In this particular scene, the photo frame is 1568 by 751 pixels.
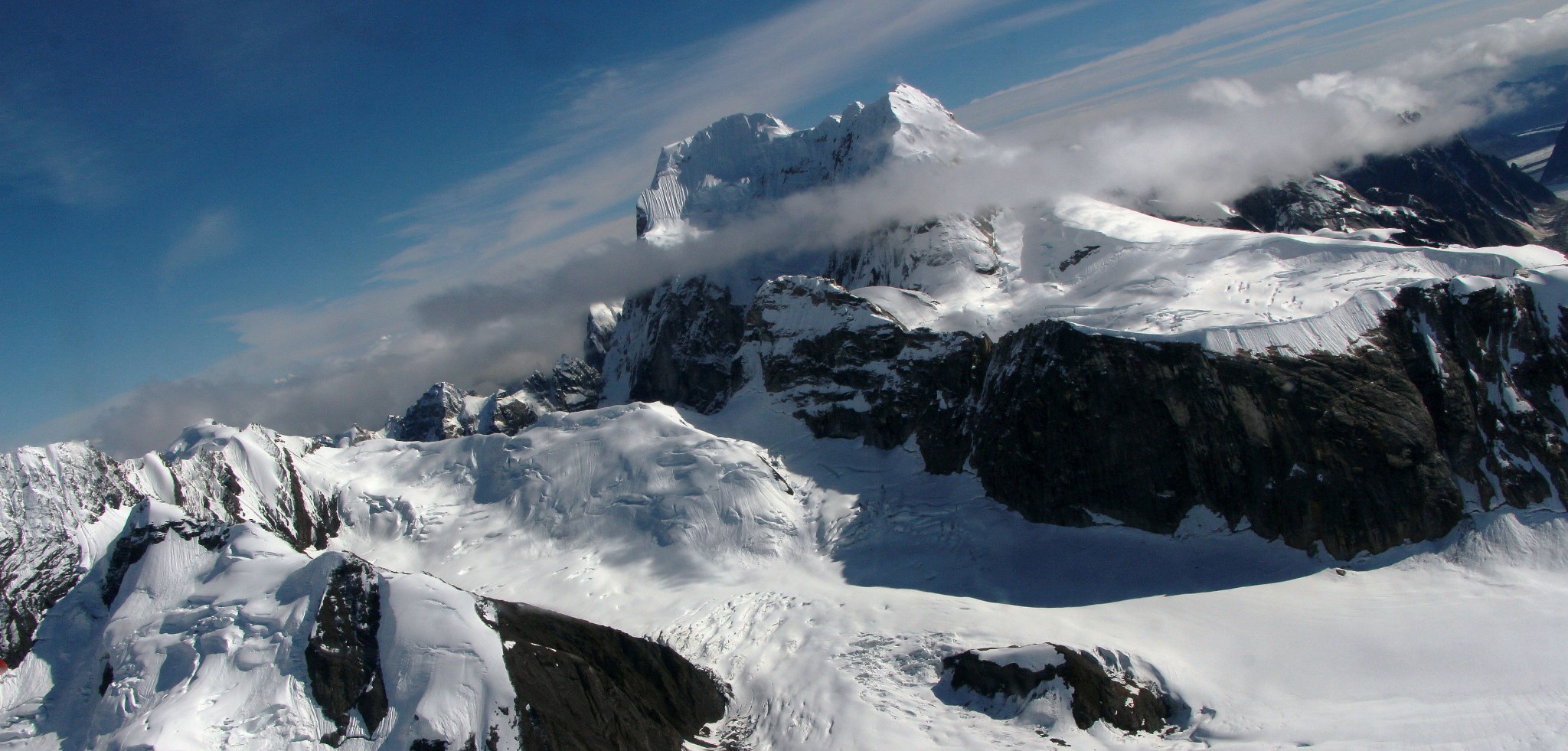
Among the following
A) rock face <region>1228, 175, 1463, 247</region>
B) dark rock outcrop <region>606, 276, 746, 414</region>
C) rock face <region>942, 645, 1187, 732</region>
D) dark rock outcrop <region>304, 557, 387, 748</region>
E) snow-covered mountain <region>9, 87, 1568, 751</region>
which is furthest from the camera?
rock face <region>1228, 175, 1463, 247</region>

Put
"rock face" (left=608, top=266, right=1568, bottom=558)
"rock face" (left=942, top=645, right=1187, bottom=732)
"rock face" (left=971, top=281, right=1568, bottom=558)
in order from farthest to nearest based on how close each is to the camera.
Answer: "rock face" (left=608, top=266, right=1568, bottom=558) < "rock face" (left=971, top=281, right=1568, bottom=558) < "rock face" (left=942, top=645, right=1187, bottom=732)

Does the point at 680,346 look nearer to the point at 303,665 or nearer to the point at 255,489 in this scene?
the point at 255,489

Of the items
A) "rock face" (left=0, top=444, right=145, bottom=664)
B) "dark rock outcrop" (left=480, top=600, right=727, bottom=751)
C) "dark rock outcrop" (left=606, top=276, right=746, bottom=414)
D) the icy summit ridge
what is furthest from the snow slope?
the icy summit ridge

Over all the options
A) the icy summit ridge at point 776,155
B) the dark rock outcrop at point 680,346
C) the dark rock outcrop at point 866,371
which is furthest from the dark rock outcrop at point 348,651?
the icy summit ridge at point 776,155

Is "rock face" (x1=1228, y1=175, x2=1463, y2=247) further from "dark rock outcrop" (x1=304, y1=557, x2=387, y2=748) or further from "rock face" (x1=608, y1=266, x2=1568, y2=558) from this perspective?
"dark rock outcrop" (x1=304, y1=557, x2=387, y2=748)

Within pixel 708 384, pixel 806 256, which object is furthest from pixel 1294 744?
pixel 806 256

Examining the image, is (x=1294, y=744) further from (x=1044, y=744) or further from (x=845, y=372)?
(x=845, y=372)

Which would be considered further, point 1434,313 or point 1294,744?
point 1434,313
